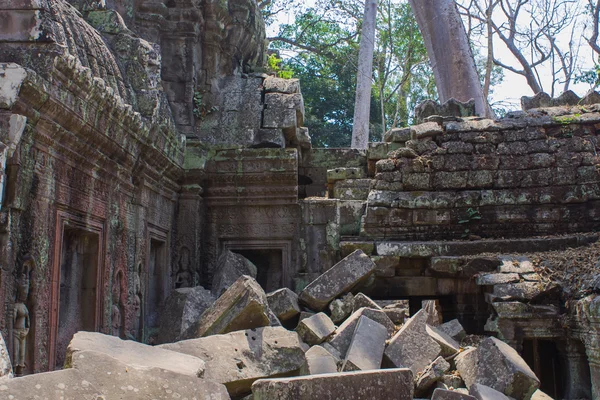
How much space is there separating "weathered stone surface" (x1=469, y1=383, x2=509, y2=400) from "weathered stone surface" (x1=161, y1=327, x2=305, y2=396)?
3.37 feet

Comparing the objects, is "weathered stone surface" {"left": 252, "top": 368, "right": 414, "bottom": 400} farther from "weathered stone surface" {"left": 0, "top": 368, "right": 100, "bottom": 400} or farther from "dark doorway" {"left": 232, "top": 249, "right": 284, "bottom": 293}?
"dark doorway" {"left": 232, "top": 249, "right": 284, "bottom": 293}

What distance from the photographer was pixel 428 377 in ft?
14.4

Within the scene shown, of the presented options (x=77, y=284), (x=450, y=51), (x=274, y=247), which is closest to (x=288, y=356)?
(x=77, y=284)

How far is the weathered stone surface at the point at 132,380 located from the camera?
2.77 m

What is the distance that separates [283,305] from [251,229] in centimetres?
223

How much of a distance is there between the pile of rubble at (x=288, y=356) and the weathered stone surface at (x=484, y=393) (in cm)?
1

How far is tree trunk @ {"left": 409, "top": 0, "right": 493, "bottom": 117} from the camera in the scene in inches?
498

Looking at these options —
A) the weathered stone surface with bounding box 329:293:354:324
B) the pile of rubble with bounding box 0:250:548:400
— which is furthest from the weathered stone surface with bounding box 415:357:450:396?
the weathered stone surface with bounding box 329:293:354:324

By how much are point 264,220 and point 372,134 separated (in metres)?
14.9

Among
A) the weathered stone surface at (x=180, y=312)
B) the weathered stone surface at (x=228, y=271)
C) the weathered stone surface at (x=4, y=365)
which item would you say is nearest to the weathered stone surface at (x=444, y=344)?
the weathered stone surface at (x=180, y=312)

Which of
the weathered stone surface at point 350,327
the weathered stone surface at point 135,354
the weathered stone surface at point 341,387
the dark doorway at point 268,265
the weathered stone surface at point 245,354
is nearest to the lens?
the weathered stone surface at point 135,354

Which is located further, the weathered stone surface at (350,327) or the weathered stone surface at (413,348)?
the weathered stone surface at (350,327)

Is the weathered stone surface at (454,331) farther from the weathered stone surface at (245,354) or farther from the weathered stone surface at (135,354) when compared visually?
the weathered stone surface at (135,354)

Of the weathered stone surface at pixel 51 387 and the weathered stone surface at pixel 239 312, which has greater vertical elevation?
the weathered stone surface at pixel 239 312
